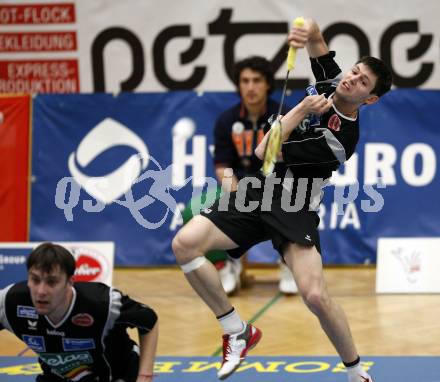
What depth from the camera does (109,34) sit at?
10344 mm

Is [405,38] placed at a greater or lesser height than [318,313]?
greater

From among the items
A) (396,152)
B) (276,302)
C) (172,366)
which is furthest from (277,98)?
(172,366)

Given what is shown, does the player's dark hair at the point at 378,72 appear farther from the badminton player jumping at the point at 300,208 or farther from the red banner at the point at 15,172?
the red banner at the point at 15,172

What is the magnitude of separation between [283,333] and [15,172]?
3569mm

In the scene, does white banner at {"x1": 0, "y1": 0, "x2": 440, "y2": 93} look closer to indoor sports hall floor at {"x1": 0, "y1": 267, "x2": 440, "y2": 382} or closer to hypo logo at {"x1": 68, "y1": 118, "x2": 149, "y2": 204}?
hypo logo at {"x1": 68, "y1": 118, "x2": 149, "y2": 204}

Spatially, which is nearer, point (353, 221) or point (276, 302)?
point (276, 302)

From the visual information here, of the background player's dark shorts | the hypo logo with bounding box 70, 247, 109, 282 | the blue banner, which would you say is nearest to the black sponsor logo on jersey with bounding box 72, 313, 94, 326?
the background player's dark shorts

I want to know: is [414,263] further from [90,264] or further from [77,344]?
[77,344]

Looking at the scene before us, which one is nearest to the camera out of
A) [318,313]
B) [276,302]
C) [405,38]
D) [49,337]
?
[49,337]

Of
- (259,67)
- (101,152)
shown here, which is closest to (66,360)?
(259,67)

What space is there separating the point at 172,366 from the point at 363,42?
481 cm

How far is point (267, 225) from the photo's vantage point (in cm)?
572

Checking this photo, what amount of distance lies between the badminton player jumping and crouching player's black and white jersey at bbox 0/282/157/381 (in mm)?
985

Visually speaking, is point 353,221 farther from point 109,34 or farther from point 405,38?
point 109,34
